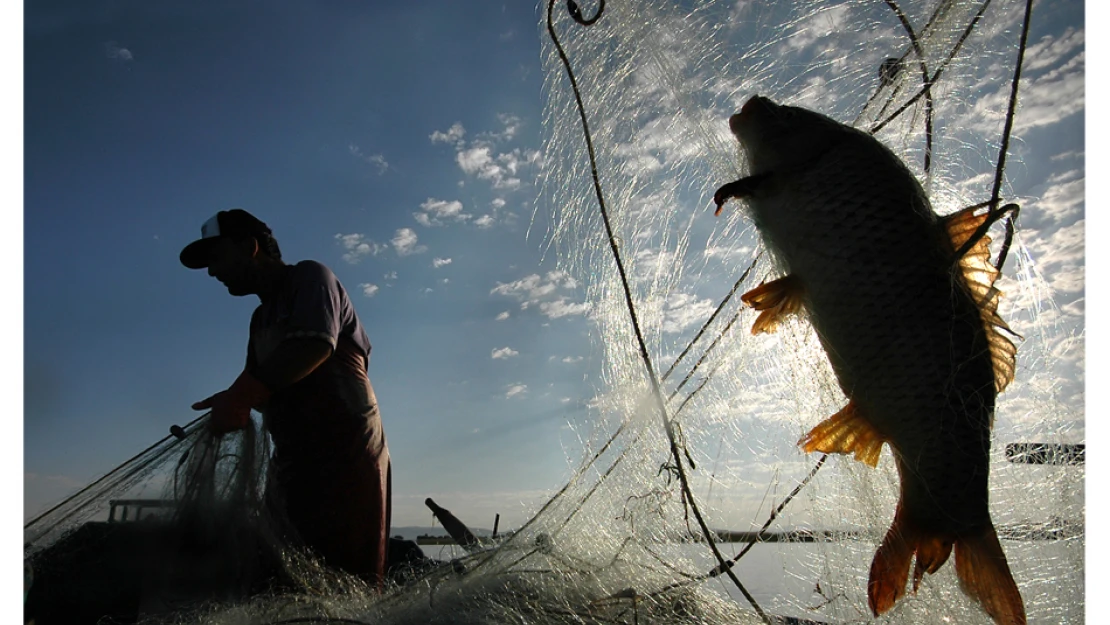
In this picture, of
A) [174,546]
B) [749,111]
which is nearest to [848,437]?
[749,111]

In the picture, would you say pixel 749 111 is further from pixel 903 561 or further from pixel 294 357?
→ pixel 294 357

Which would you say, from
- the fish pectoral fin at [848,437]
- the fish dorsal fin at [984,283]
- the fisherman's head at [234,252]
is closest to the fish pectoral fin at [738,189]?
the fish dorsal fin at [984,283]

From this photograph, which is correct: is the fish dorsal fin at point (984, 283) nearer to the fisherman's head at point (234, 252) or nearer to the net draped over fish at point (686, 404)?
the net draped over fish at point (686, 404)

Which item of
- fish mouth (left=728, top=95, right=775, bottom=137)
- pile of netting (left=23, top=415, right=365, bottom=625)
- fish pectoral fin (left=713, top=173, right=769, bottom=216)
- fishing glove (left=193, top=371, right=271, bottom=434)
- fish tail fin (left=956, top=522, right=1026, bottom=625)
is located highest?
fish mouth (left=728, top=95, right=775, bottom=137)

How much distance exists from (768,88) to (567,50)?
21.7 inches

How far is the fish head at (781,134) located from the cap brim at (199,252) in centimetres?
168

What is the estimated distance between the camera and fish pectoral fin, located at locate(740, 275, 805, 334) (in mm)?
1305

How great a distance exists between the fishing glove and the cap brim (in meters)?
0.56

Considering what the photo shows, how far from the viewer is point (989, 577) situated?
1.11m

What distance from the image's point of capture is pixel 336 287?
2.08 meters

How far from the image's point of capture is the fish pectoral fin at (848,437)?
4.02 ft

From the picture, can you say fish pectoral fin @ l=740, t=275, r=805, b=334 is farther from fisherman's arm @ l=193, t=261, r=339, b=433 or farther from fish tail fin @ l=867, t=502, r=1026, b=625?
fisherman's arm @ l=193, t=261, r=339, b=433

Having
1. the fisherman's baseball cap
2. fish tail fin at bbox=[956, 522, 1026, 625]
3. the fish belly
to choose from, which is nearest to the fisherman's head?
the fisherman's baseball cap
